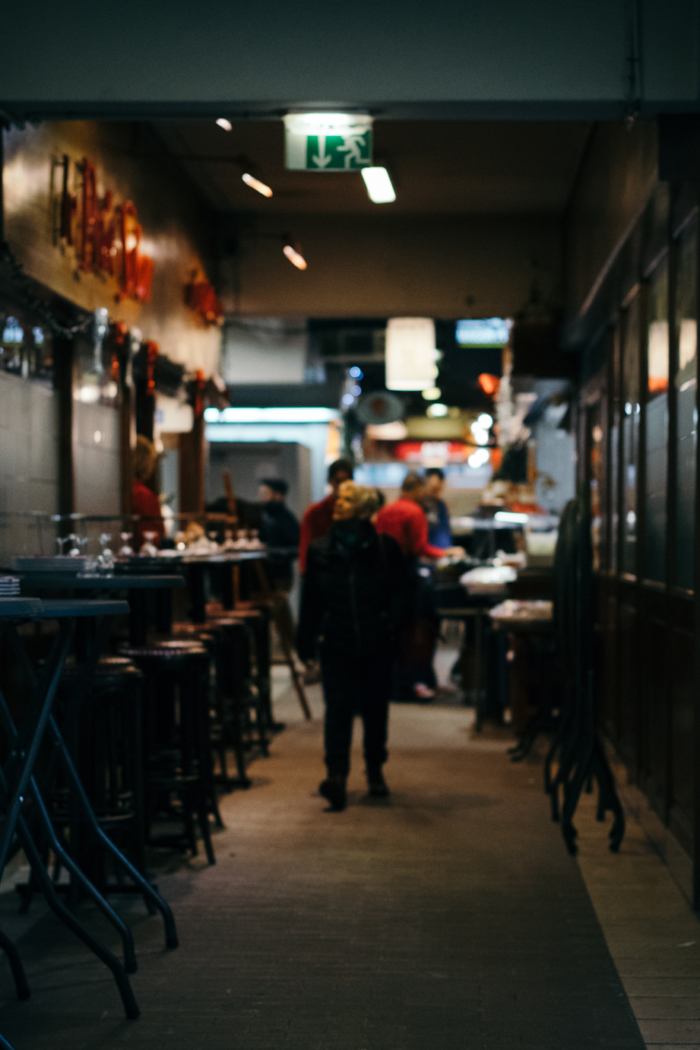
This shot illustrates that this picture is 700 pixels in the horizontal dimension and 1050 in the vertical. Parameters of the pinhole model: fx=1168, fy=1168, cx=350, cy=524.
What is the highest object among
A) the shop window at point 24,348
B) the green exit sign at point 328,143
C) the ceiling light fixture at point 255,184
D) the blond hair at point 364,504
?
the ceiling light fixture at point 255,184

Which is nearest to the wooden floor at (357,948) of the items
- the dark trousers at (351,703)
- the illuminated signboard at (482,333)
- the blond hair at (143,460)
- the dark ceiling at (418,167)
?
the dark trousers at (351,703)

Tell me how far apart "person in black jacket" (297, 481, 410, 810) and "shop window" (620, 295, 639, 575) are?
4.20ft

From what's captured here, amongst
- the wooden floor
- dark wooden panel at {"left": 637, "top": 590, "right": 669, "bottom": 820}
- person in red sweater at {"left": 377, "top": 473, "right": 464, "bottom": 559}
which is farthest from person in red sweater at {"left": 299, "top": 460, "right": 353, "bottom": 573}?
dark wooden panel at {"left": 637, "top": 590, "right": 669, "bottom": 820}

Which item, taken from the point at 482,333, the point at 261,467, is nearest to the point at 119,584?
the point at 261,467

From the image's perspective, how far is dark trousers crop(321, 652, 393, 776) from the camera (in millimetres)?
5875

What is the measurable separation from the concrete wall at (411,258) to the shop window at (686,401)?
5.60 meters

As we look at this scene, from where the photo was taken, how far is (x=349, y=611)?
19.6 ft

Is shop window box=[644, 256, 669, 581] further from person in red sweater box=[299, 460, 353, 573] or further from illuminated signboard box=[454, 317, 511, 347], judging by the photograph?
illuminated signboard box=[454, 317, 511, 347]

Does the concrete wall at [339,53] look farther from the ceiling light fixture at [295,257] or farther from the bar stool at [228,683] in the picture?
the ceiling light fixture at [295,257]

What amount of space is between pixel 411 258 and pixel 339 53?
20.3 feet

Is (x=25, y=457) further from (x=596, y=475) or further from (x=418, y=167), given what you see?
(x=596, y=475)

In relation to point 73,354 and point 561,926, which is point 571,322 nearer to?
point 73,354

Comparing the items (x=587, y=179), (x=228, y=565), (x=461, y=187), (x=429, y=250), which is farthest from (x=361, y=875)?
(x=429, y=250)

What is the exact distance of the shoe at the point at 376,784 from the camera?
6094mm
